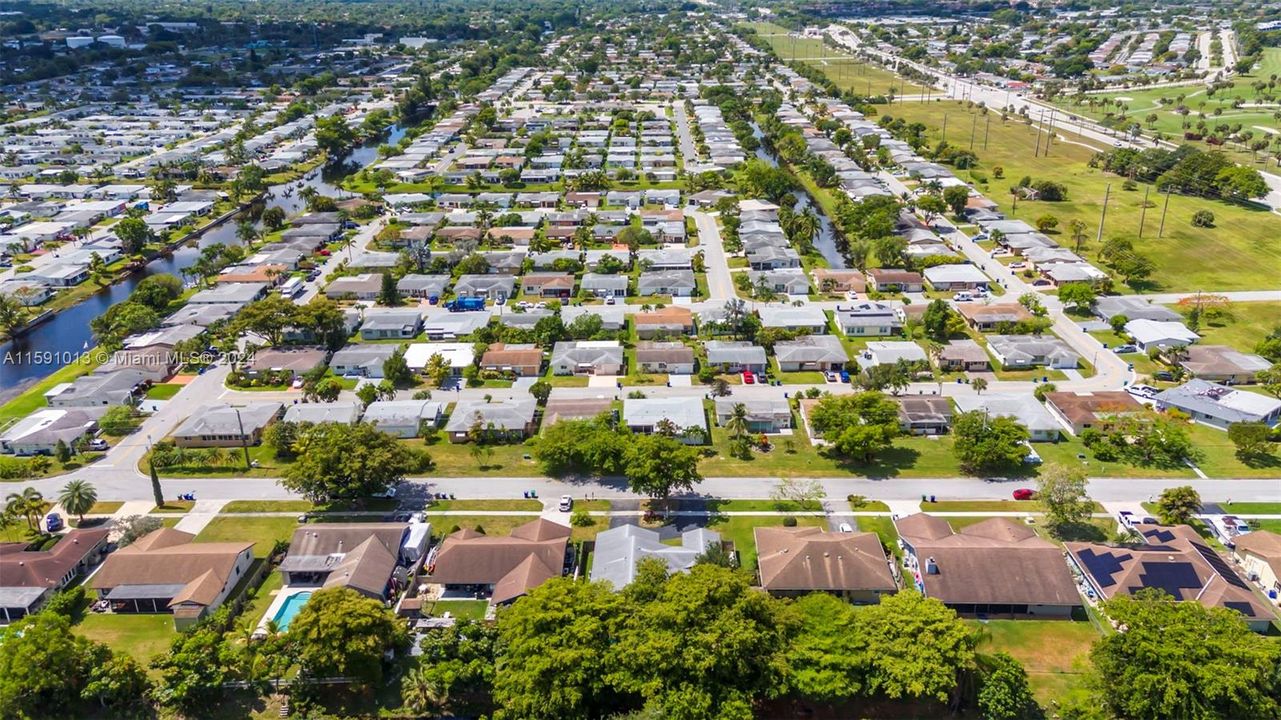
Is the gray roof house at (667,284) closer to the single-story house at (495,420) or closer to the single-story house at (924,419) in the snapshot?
the single-story house at (495,420)

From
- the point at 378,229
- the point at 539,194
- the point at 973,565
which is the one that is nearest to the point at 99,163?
the point at 378,229

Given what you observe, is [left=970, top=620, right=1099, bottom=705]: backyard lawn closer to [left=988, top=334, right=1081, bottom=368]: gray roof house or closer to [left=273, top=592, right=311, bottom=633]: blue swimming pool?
[left=988, top=334, right=1081, bottom=368]: gray roof house

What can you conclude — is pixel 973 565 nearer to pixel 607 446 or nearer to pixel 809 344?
pixel 607 446

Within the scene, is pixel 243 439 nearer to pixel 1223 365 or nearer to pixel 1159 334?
pixel 1159 334

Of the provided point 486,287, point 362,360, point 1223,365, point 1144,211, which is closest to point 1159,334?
point 1223,365

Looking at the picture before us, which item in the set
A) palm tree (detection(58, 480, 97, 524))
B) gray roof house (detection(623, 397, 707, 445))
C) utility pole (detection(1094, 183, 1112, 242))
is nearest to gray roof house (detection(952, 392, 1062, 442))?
gray roof house (detection(623, 397, 707, 445))

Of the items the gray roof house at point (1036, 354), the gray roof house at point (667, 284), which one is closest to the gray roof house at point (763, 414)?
the gray roof house at point (1036, 354)

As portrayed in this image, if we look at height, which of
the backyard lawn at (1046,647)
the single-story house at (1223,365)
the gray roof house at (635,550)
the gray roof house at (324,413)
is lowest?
the backyard lawn at (1046,647)
